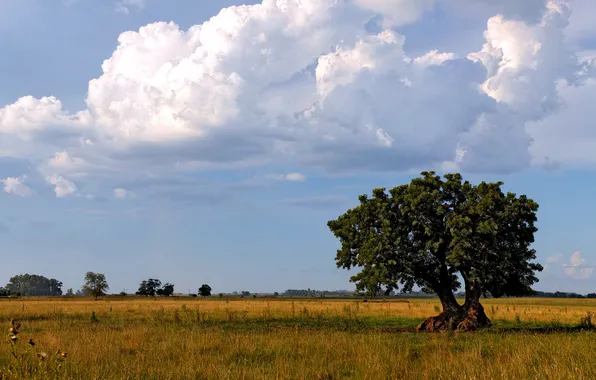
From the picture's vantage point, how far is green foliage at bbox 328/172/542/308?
29986 millimetres

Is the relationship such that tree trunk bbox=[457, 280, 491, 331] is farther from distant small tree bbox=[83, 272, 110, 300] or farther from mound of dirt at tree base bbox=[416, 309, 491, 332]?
distant small tree bbox=[83, 272, 110, 300]

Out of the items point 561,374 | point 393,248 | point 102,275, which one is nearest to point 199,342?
point 561,374

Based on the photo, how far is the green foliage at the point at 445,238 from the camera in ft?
98.4

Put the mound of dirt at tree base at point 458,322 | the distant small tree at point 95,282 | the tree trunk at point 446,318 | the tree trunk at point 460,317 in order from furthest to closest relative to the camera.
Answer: the distant small tree at point 95,282 < the tree trunk at point 446,318 < the tree trunk at point 460,317 < the mound of dirt at tree base at point 458,322

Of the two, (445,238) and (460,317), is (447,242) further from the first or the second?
(460,317)

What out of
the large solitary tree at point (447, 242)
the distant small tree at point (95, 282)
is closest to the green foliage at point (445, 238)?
the large solitary tree at point (447, 242)

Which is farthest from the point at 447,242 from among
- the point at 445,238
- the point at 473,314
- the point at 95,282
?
the point at 95,282

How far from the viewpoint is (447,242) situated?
103 ft

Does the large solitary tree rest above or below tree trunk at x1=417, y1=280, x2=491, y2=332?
above

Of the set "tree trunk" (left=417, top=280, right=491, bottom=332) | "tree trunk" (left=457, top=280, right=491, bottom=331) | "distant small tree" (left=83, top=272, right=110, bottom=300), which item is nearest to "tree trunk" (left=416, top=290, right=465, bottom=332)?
"tree trunk" (left=417, top=280, right=491, bottom=332)

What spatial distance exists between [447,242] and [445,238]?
0.34m

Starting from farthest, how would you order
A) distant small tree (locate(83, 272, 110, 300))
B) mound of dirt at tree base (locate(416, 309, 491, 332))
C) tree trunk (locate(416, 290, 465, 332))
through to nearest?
distant small tree (locate(83, 272, 110, 300)), tree trunk (locate(416, 290, 465, 332)), mound of dirt at tree base (locate(416, 309, 491, 332))

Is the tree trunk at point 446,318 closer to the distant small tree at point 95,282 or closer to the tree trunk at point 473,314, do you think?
the tree trunk at point 473,314

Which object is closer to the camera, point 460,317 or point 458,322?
point 458,322
